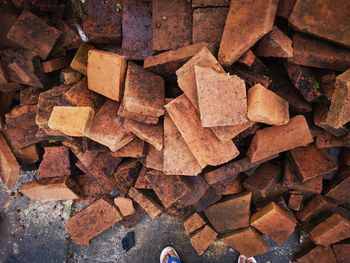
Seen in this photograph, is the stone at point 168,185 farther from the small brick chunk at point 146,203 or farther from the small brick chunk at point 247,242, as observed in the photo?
the small brick chunk at point 247,242

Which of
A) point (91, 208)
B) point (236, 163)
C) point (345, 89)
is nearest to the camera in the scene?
point (345, 89)

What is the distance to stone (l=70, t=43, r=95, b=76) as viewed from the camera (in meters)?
3.13

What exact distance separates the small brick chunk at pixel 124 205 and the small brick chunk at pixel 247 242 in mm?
1013

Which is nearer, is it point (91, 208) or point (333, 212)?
point (333, 212)

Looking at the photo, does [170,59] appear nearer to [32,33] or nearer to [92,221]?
[32,33]

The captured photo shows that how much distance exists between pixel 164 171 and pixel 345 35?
175 centimetres

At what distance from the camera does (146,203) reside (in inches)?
138

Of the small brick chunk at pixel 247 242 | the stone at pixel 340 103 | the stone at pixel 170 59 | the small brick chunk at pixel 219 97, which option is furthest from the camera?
the small brick chunk at pixel 247 242

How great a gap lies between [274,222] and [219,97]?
4.92 feet

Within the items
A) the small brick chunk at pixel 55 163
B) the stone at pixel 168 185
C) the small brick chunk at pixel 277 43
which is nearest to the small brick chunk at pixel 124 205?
the stone at pixel 168 185

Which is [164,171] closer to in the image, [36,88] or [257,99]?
[257,99]

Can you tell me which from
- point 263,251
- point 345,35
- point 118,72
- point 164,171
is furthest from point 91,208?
point 345,35

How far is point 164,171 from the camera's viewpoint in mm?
2963

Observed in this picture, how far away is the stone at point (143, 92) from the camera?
A: 9.04ft
